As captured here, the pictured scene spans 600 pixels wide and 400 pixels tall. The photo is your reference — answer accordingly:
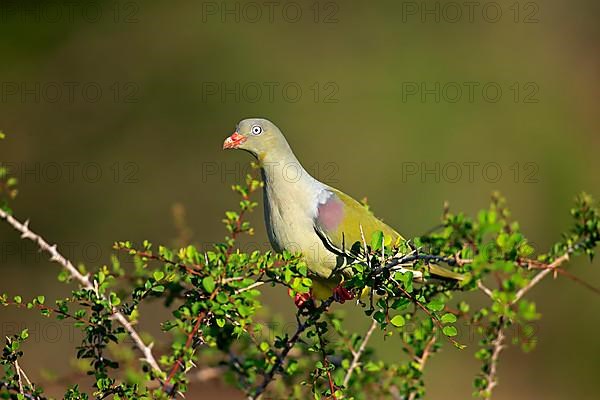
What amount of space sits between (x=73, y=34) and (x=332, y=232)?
19.8 feet

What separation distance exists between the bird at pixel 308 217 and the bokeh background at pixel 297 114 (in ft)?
13.7

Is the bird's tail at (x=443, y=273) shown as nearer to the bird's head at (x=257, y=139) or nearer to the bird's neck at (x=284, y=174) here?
the bird's neck at (x=284, y=174)

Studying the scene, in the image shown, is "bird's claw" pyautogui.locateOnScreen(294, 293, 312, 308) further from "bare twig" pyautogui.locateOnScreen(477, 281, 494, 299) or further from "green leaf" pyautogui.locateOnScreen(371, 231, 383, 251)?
"bare twig" pyautogui.locateOnScreen(477, 281, 494, 299)

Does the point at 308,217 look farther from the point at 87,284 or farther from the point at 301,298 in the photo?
the point at 87,284

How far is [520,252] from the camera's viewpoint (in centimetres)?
153

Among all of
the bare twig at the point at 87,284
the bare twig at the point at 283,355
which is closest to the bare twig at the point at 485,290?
the bare twig at the point at 283,355

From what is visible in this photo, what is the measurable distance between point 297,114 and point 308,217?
5033 mm

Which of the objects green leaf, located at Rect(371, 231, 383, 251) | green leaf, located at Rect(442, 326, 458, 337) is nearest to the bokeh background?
green leaf, located at Rect(371, 231, 383, 251)

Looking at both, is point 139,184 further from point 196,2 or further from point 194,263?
point 194,263

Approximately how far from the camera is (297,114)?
25.1 feet

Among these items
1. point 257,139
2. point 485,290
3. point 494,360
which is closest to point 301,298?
point 257,139

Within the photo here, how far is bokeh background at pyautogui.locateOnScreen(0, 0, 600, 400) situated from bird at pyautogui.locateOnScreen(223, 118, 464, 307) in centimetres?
417

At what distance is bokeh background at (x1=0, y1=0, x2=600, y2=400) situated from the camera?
728 cm

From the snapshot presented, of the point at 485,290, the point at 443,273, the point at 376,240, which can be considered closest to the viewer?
the point at 485,290
